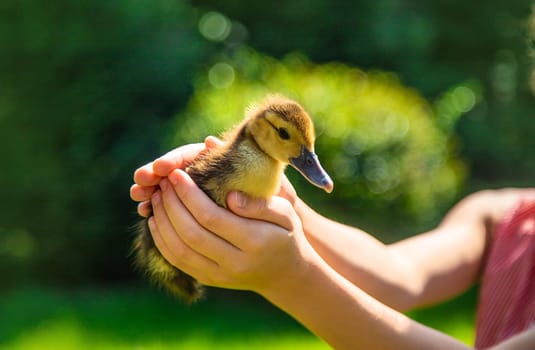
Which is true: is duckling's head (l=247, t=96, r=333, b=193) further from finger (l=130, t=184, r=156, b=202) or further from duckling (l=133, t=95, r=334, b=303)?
finger (l=130, t=184, r=156, b=202)

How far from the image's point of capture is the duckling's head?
2.31 m

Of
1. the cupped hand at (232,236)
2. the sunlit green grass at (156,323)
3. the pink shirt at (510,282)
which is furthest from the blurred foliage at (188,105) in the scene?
the cupped hand at (232,236)

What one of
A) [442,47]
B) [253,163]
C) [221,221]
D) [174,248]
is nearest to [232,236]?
[221,221]

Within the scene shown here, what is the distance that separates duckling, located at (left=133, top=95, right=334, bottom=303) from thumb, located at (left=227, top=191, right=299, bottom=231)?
0.06 m

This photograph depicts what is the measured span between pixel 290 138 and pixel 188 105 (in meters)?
4.83

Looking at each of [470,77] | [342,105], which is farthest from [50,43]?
[470,77]

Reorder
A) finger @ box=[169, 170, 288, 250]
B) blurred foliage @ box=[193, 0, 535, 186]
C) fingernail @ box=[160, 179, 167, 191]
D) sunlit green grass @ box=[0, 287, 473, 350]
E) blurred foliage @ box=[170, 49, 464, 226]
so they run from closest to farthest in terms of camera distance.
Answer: finger @ box=[169, 170, 288, 250] < fingernail @ box=[160, 179, 167, 191] < sunlit green grass @ box=[0, 287, 473, 350] < blurred foliage @ box=[170, 49, 464, 226] < blurred foliage @ box=[193, 0, 535, 186]

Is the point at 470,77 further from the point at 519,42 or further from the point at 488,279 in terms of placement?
the point at 488,279

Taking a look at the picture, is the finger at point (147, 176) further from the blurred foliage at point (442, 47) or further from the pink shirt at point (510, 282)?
the blurred foliage at point (442, 47)

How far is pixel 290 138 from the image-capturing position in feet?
7.63

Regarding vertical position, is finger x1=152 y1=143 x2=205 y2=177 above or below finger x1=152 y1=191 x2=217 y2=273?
above

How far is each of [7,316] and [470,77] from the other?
5.37 metres

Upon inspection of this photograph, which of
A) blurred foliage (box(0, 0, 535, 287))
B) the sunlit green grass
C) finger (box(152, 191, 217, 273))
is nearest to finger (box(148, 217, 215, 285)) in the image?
finger (box(152, 191, 217, 273))

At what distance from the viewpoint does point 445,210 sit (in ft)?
22.3
